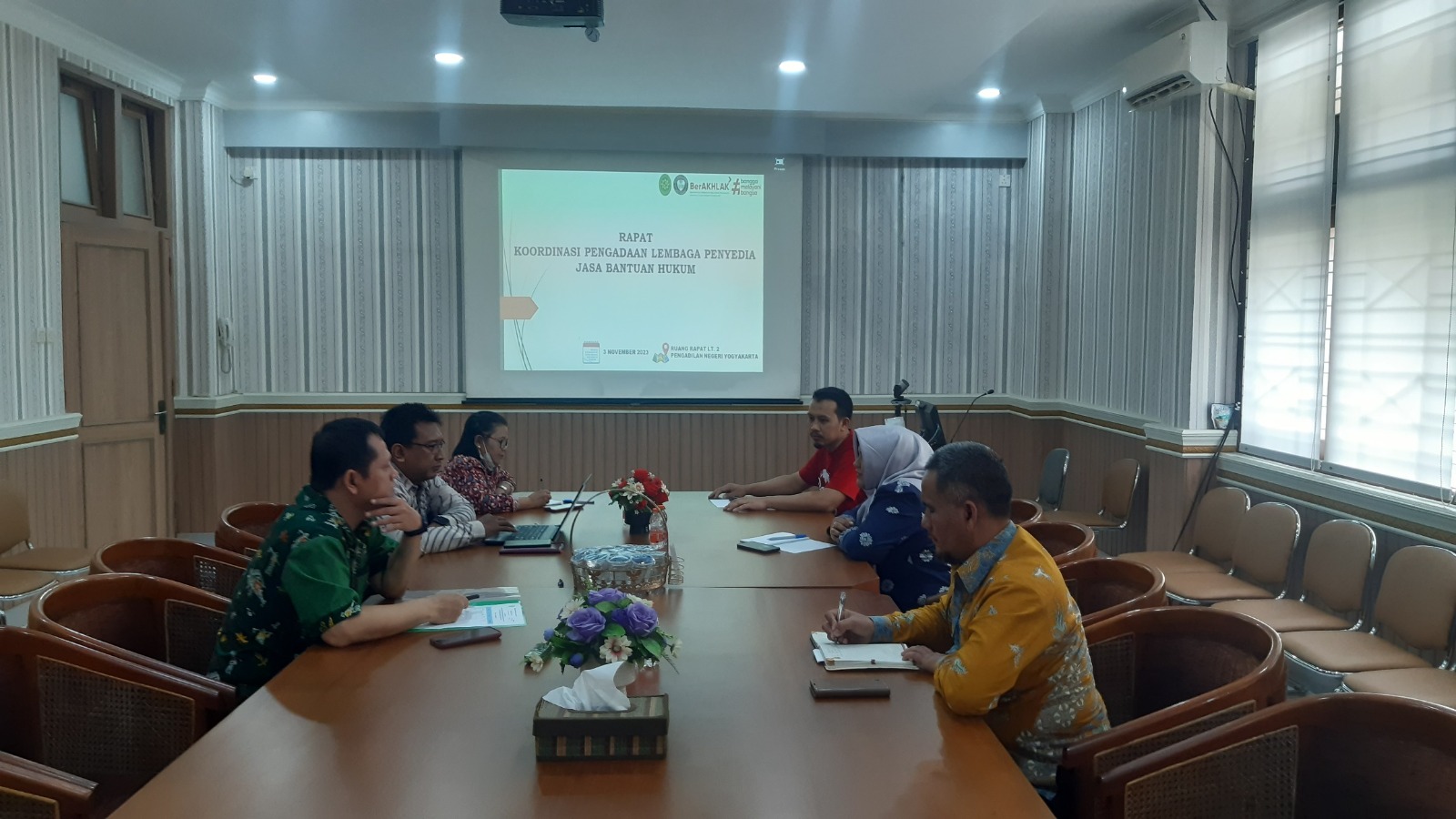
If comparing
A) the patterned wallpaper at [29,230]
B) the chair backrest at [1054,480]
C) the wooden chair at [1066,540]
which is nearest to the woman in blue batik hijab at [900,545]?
the wooden chair at [1066,540]

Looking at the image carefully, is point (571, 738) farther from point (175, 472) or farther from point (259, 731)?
point (175, 472)

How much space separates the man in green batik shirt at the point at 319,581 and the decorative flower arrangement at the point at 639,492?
1301mm

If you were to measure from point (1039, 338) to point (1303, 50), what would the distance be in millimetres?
2809

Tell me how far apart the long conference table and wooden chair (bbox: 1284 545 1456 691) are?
195 centimetres

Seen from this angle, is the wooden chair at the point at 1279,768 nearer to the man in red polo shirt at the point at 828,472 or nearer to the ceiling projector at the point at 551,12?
the man in red polo shirt at the point at 828,472

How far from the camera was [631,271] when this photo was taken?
7.46 metres

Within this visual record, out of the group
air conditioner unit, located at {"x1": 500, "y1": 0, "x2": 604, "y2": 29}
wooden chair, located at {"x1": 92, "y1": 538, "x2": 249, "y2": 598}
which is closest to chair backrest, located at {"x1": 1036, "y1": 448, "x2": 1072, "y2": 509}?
air conditioner unit, located at {"x1": 500, "y1": 0, "x2": 604, "y2": 29}

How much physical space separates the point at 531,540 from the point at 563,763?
200 centimetres

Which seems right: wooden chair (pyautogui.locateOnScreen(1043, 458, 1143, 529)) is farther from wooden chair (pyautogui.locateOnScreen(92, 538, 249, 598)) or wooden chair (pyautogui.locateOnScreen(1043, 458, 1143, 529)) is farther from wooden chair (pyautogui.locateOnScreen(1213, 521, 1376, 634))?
wooden chair (pyautogui.locateOnScreen(92, 538, 249, 598))

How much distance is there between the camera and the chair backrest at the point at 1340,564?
389 centimetres

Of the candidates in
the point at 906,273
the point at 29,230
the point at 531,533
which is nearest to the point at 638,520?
the point at 531,533

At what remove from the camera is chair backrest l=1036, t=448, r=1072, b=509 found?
6.32 metres

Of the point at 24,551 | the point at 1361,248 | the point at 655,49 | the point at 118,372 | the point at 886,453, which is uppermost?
the point at 655,49

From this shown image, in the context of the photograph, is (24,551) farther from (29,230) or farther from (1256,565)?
(1256,565)
